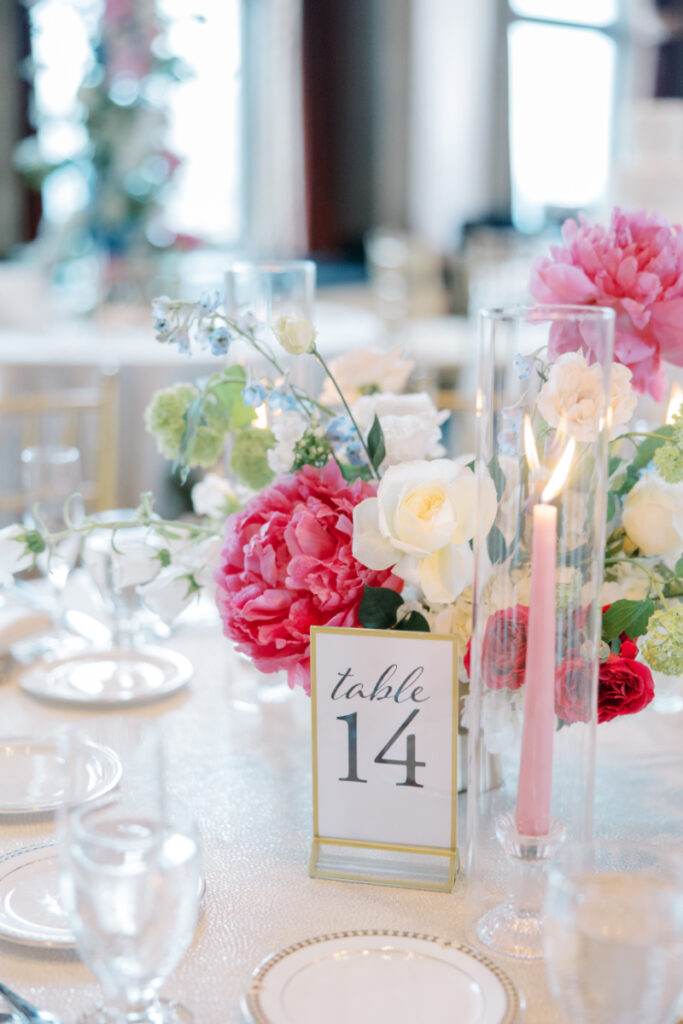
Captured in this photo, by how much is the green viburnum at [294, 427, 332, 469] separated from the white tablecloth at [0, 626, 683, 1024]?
0.26 meters

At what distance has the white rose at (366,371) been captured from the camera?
3.35 feet

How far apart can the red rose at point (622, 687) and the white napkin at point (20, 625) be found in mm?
676

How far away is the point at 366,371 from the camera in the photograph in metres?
1.02

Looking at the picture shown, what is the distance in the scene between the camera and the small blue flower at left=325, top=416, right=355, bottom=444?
0.90m

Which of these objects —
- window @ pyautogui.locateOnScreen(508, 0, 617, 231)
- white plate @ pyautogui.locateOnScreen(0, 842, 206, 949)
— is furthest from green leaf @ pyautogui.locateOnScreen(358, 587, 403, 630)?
window @ pyautogui.locateOnScreen(508, 0, 617, 231)

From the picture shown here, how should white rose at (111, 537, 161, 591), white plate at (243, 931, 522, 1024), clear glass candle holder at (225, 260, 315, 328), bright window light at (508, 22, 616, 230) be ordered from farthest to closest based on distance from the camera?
1. bright window light at (508, 22, 616, 230)
2. clear glass candle holder at (225, 260, 315, 328)
3. white rose at (111, 537, 161, 591)
4. white plate at (243, 931, 522, 1024)

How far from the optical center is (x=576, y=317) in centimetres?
66

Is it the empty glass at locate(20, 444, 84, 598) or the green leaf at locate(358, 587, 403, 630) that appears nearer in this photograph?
the green leaf at locate(358, 587, 403, 630)

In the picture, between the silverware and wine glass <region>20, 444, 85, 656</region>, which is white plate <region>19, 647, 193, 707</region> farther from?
the silverware

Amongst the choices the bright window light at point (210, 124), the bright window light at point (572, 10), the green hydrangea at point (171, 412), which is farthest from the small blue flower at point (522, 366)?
the bright window light at point (572, 10)

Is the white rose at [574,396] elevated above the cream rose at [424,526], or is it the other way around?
the white rose at [574,396]

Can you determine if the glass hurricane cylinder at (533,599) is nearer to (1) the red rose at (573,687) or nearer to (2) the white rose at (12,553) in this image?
(1) the red rose at (573,687)

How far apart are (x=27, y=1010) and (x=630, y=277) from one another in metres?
0.60

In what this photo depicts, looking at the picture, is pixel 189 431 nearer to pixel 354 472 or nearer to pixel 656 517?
pixel 354 472
